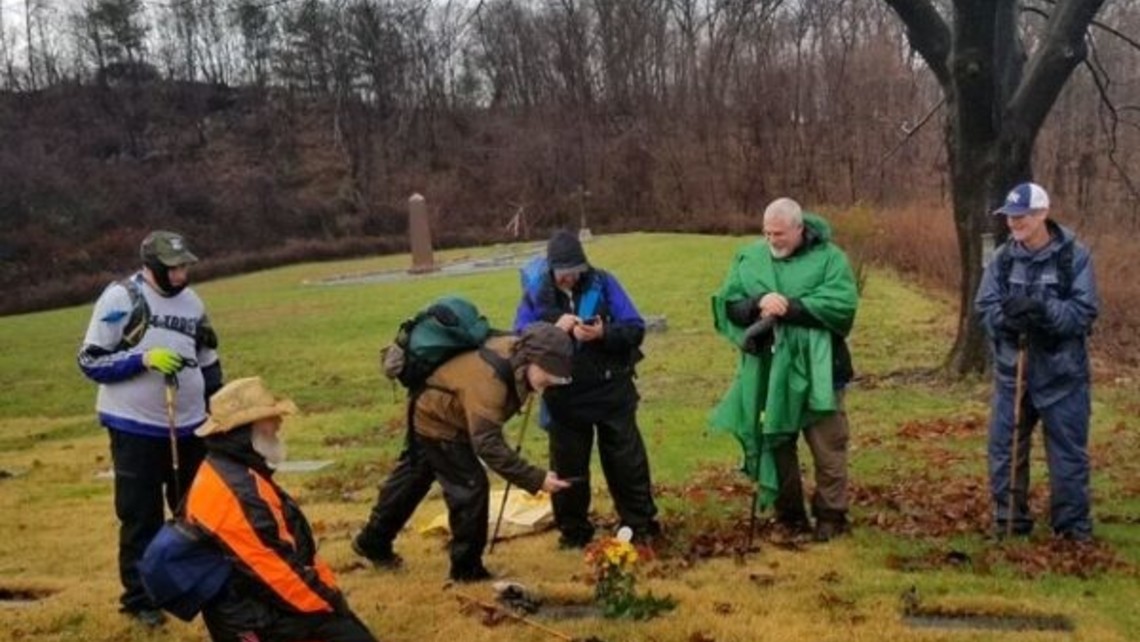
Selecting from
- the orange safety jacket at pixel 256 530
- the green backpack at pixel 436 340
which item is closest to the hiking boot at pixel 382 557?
the green backpack at pixel 436 340

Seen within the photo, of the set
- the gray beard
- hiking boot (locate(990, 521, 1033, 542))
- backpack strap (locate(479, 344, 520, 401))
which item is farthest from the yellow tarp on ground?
hiking boot (locate(990, 521, 1033, 542))

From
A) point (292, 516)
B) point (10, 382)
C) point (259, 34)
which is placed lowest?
→ point (10, 382)

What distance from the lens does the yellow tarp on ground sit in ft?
25.1

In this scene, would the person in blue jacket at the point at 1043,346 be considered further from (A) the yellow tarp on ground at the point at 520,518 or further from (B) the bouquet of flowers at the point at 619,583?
(A) the yellow tarp on ground at the point at 520,518

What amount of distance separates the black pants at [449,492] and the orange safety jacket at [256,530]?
64.7 inches

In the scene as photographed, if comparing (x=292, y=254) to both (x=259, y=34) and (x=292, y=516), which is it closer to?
(x=259, y=34)

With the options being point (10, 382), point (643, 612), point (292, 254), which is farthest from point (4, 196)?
point (643, 612)

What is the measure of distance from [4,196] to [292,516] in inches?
2159

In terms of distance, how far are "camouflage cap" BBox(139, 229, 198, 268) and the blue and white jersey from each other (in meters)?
0.21

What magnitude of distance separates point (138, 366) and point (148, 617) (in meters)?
1.30

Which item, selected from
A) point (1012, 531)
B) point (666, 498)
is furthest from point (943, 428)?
point (1012, 531)

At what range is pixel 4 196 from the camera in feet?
175

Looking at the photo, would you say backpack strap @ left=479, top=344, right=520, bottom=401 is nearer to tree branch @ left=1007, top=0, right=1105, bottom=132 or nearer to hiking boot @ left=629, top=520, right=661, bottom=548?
hiking boot @ left=629, top=520, right=661, bottom=548

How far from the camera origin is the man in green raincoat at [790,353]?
6723 millimetres
